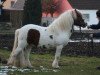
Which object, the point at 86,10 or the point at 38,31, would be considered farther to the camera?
the point at 86,10

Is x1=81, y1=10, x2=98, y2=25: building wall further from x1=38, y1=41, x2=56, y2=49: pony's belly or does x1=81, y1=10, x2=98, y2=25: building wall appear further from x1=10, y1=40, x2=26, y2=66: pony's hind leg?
x1=10, y1=40, x2=26, y2=66: pony's hind leg

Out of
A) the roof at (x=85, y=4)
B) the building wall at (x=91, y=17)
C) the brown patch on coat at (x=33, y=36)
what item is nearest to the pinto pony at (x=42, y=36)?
the brown patch on coat at (x=33, y=36)

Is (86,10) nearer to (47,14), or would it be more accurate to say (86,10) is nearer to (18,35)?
(47,14)

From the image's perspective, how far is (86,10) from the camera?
217 ft

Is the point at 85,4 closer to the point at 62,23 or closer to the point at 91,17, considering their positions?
the point at 91,17

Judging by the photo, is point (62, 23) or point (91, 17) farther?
point (91, 17)

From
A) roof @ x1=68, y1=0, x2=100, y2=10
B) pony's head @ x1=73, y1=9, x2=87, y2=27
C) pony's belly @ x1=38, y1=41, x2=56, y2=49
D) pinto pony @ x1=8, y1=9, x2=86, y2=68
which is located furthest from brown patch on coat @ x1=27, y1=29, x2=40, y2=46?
roof @ x1=68, y1=0, x2=100, y2=10

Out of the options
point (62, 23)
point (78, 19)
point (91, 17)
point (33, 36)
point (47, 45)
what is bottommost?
point (91, 17)

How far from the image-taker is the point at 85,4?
6738 cm

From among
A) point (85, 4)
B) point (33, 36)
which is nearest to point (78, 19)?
point (33, 36)

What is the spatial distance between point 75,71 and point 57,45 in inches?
47.8

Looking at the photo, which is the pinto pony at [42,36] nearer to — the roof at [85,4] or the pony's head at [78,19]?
the pony's head at [78,19]

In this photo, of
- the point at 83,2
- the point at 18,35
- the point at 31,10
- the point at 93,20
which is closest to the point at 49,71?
the point at 18,35

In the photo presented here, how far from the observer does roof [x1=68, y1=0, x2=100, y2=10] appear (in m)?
66.9
